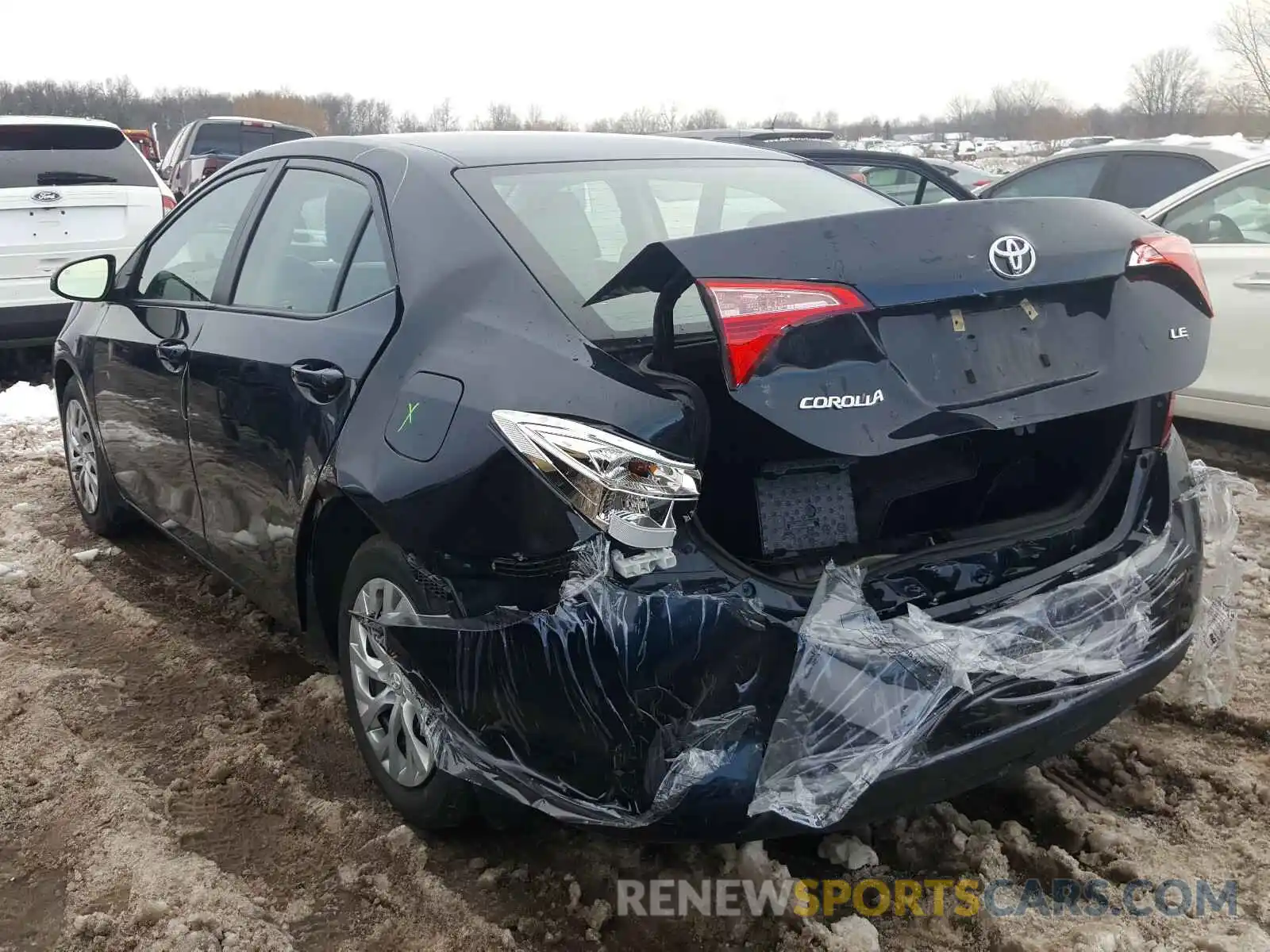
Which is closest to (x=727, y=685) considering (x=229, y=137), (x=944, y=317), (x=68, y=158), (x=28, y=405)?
(x=944, y=317)

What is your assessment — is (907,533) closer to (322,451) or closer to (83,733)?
(322,451)

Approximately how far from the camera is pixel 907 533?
91.3 inches

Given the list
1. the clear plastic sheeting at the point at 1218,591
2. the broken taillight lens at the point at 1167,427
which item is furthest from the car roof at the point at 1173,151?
the broken taillight lens at the point at 1167,427

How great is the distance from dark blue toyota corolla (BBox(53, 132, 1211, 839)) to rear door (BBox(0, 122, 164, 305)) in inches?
223

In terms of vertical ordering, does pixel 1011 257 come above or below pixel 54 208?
above

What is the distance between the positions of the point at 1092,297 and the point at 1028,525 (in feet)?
1.70

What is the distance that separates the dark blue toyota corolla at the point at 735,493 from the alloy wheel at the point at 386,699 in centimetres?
1

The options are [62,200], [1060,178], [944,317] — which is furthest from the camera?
[1060,178]

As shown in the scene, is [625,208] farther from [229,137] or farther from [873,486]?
[229,137]

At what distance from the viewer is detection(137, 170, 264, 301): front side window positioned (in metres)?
3.53

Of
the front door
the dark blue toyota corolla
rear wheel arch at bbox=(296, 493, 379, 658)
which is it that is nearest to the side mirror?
the front door

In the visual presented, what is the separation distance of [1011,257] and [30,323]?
7.16m

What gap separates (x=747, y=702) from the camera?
6.46ft

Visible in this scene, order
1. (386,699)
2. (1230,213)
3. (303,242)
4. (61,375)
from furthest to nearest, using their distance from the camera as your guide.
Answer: (1230,213) → (61,375) → (303,242) → (386,699)
